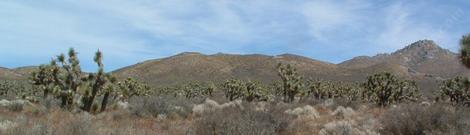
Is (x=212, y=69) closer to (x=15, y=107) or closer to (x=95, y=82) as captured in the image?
(x=95, y=82)

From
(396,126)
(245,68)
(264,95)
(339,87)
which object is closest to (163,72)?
(245,68)

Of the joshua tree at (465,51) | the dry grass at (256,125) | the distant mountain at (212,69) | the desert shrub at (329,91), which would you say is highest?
the distant mountain at (212,69)

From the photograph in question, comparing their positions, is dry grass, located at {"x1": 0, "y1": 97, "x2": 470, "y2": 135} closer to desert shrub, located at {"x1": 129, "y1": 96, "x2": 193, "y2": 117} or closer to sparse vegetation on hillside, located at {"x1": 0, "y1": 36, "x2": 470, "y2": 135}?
sparse vegetation on hillside, located at {"x1": 0, "y1": 36, "x2": 470, "y2": 135}

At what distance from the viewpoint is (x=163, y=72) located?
176 m

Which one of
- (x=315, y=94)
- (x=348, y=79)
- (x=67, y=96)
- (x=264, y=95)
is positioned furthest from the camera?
(x=348, y=79)

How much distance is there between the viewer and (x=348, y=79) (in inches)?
6580

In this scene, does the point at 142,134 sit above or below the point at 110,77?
below

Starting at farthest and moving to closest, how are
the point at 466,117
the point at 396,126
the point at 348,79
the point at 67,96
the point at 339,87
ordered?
the point at 348,79, the point at 339,87, the point at 67,96, the point at 396,126, the point at 466,117

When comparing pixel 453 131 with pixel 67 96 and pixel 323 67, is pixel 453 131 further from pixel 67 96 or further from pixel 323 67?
pixel 323 67

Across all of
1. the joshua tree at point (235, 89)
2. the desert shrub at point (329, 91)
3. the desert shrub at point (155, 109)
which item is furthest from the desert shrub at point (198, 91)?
Answer: the desert shrub at point (155, 109)

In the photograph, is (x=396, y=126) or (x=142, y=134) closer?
(x=142, y=134)

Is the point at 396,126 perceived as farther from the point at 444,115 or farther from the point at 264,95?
the point at 264,95

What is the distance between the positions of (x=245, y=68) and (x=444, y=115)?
166370 millimetres

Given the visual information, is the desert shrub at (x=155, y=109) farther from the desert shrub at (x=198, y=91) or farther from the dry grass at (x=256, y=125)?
the desert shrub at (x=198, y=91)
